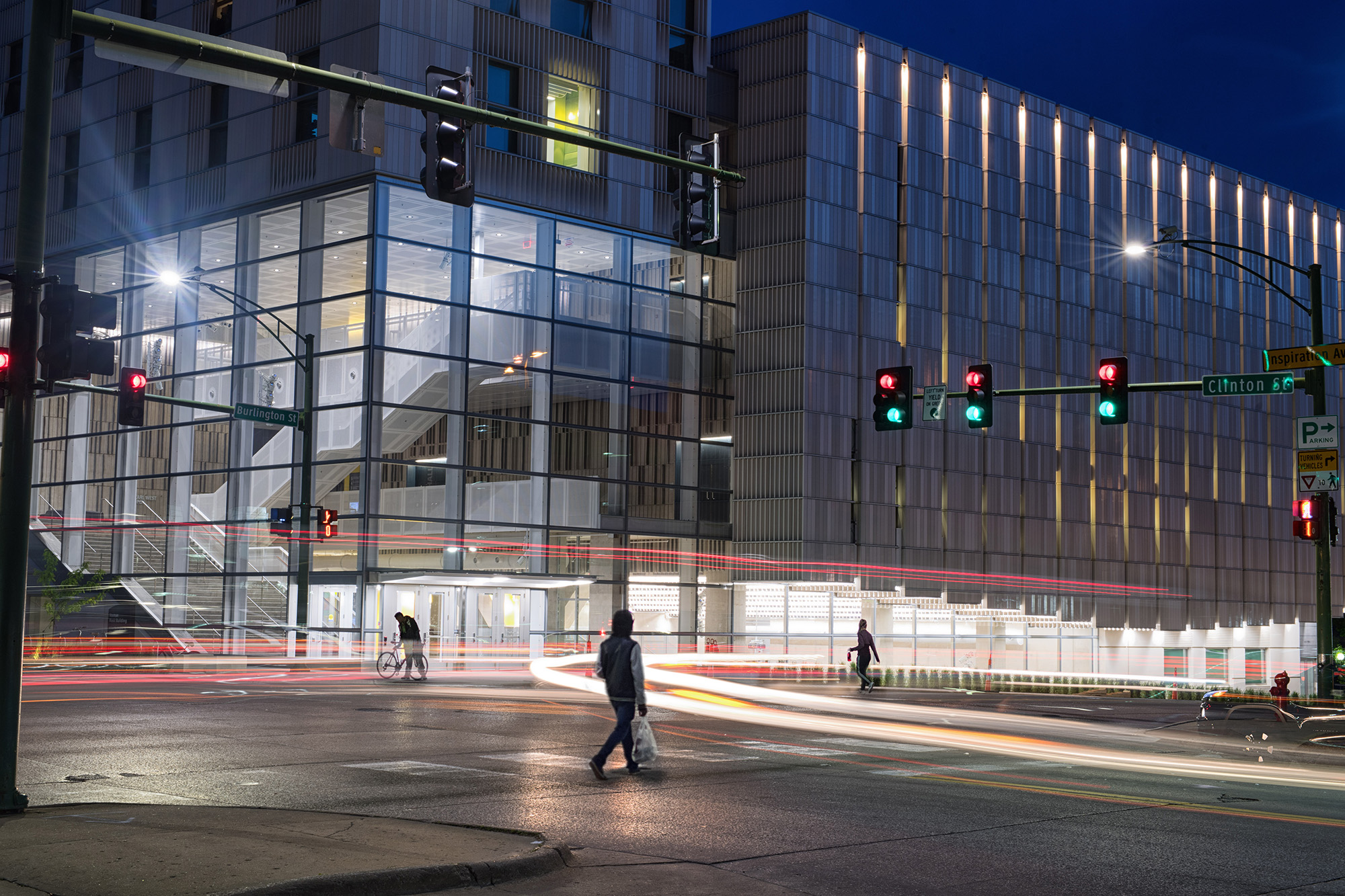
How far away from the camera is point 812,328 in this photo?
47031mm

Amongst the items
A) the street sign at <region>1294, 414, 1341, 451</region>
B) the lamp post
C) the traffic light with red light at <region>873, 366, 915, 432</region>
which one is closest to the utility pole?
the lamp post

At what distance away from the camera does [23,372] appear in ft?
36.1

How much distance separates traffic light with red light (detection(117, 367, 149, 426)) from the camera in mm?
25938

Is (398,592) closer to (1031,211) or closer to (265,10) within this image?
(265,10)

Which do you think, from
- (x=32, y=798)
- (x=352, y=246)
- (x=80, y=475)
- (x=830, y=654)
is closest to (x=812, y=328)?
(x=830, y=654)

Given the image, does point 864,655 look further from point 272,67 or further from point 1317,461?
point 272,67

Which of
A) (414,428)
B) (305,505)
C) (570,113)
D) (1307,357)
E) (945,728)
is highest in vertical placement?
(570,113)

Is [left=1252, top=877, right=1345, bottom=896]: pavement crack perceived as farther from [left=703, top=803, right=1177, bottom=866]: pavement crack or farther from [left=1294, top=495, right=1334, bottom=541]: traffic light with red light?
[left=1294, top=495, right=1334, bottom=541]: traffic light with red light

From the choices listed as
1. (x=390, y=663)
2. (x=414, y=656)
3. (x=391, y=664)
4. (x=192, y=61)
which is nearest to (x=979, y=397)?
(x=414, y=656)

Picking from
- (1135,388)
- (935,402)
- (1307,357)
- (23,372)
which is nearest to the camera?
(23,372)

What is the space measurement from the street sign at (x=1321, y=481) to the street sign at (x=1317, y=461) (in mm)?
87

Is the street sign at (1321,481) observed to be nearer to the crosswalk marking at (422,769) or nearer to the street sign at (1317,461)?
the street sign at (1317,461)

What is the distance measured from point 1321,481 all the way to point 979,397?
5.98 m

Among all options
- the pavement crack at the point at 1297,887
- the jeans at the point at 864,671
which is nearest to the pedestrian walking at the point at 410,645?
the jeans at the point at 864,671
